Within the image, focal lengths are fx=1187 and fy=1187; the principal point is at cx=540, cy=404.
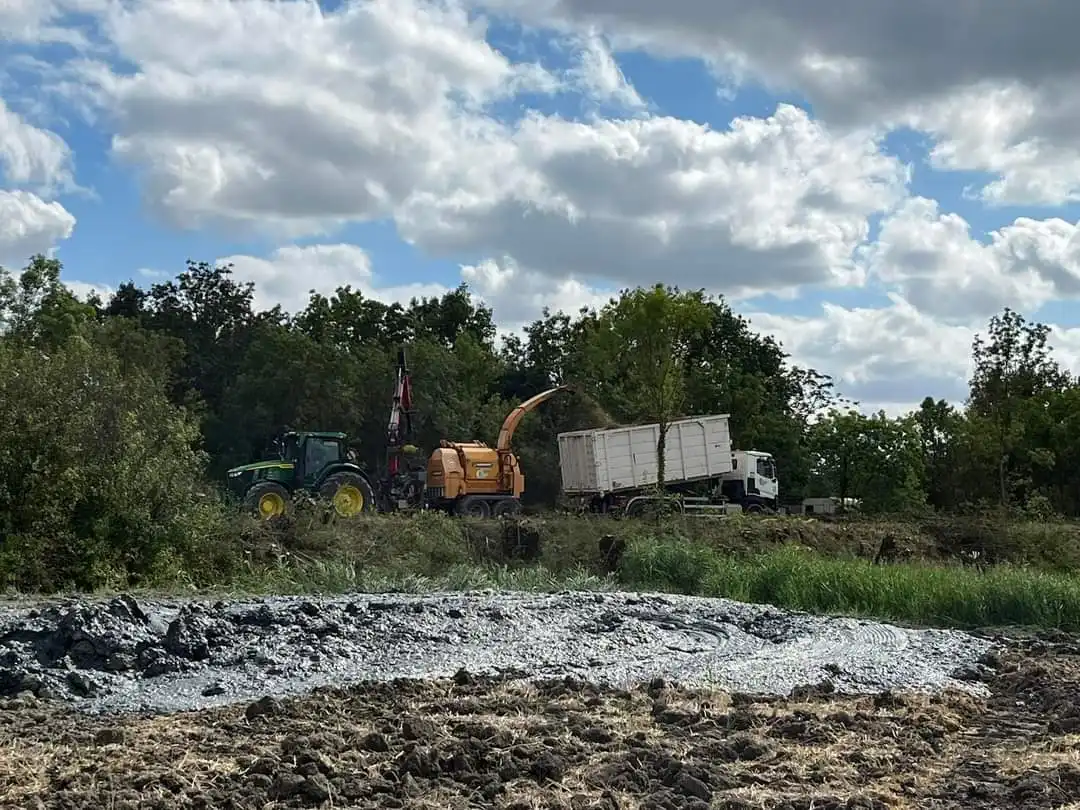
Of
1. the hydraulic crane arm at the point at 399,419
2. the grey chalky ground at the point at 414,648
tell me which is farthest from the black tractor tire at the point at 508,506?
the grey chalky ground at the point at 414,648

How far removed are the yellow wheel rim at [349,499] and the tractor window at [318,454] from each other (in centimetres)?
82

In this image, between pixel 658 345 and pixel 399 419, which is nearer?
pixel 658 345

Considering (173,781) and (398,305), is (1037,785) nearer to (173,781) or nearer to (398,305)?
(173,781)

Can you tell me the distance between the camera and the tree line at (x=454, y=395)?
17.7 metres

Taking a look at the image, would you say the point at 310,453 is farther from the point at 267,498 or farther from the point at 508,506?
the point at 508,506

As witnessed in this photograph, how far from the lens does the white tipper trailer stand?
30969mm

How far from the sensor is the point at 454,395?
140 feet

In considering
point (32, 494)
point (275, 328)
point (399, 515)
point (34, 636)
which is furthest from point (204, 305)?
point (34, 636)

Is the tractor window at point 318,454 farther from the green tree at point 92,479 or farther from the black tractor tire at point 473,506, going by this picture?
the green tree at point 92,479

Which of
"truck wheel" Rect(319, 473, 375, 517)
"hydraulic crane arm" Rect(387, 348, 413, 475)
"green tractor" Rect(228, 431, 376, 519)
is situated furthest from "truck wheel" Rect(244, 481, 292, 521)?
"hydraulic crane arm" Rect(387, 348, 413, 475)

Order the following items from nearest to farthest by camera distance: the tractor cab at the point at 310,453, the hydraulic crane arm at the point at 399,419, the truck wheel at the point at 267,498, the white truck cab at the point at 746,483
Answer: the truck wheel at the point at 267,498
the tractor cab at the point at 310,453
the hydraulic crane arm at the point at 399,419
the white truck cab at the point at 746,483

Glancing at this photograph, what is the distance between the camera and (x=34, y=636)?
964 cm

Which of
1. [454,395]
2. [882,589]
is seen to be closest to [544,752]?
[882,589]

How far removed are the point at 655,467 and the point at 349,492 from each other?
8.75 m
